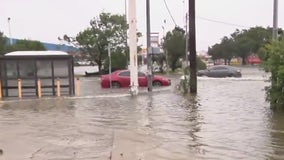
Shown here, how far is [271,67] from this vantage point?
14828mm

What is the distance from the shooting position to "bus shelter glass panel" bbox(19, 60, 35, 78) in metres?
23.4

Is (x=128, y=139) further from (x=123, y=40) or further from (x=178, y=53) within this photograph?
(x=178, y=53)

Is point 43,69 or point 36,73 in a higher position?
point 43,69

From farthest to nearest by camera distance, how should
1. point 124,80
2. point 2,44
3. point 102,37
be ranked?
point 2,44 → point 102,37 → point 124,80

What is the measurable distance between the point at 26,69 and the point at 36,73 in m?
0.57

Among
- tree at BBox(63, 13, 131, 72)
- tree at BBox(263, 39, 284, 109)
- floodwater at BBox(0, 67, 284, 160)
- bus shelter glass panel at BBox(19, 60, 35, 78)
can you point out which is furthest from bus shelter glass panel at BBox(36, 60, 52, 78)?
tree at BBox(63, 13, 131, 72)

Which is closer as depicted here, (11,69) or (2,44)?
(11,69)

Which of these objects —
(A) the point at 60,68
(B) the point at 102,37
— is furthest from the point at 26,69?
(B) the point at 102,37

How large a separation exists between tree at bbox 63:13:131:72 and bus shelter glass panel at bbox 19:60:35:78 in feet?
116

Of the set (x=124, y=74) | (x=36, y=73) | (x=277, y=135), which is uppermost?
(x=36, y=73)

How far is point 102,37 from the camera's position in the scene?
5991cm

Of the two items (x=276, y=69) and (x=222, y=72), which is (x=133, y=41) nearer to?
(x=276, y=69)

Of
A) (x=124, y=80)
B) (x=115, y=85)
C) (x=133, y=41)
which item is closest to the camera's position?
(x=133, y=41)

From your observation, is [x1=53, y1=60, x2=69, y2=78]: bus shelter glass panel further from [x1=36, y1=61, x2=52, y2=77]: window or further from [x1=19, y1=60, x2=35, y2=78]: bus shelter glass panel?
[x1=19, y1=60, x2=35, y2=78]: bus shelter glass panel
